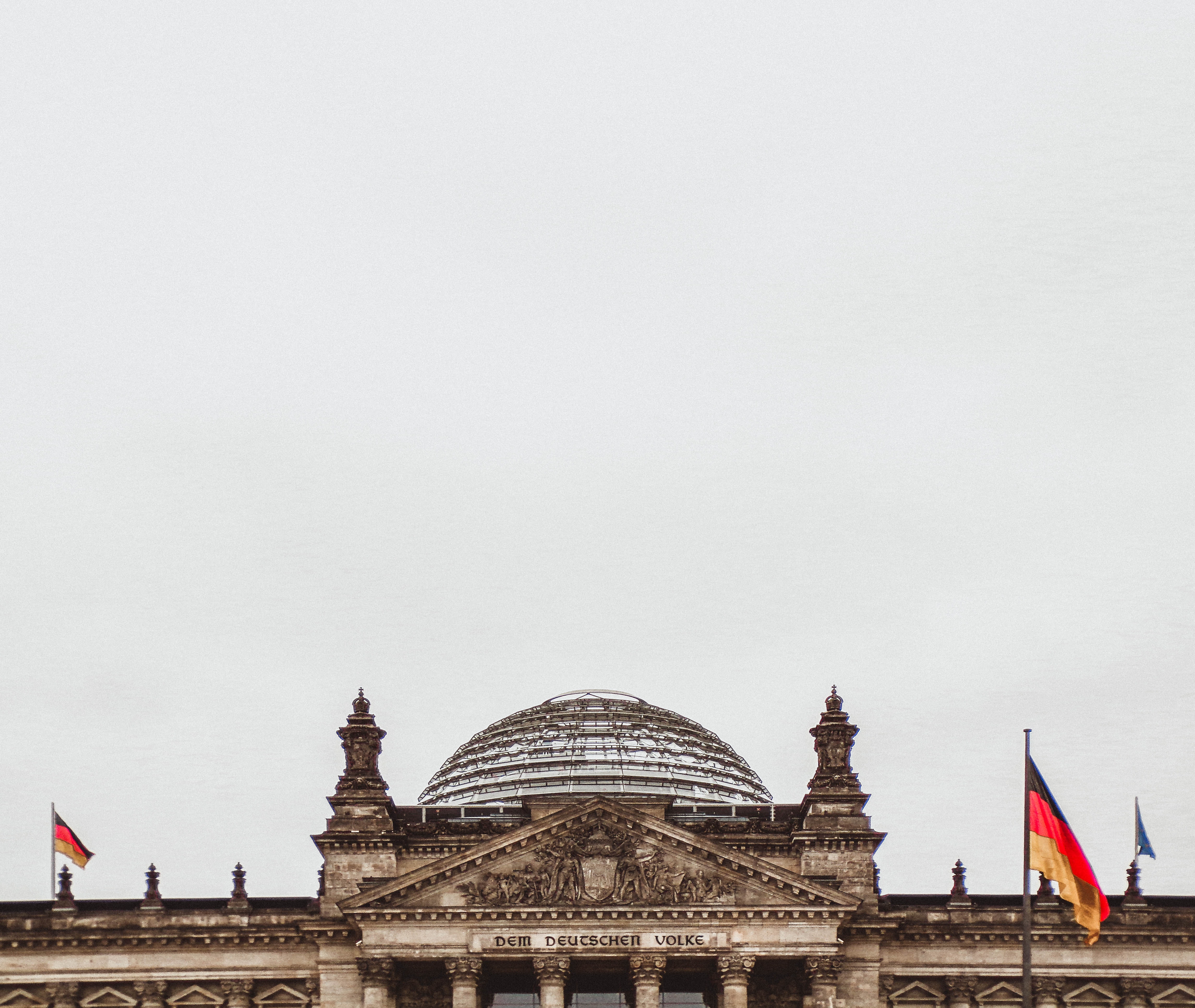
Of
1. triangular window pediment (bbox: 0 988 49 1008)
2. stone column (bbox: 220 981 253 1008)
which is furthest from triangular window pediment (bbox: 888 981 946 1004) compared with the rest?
triangular window pediment (bbox: 0 988 49 1008)

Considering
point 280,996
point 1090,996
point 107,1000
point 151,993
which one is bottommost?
point 1090,996

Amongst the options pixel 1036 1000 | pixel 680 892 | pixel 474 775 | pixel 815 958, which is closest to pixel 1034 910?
pixel 1036 1000

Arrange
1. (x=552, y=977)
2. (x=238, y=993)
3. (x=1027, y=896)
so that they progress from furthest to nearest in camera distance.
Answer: (x=238, y=993) → (x=552, y=977) → (x=1027, y=896)

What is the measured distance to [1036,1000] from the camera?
242 ft

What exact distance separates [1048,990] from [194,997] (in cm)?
3492

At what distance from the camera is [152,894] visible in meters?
74.9

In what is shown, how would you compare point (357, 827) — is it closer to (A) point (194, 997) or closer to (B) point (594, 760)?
(A) point (194, 997)

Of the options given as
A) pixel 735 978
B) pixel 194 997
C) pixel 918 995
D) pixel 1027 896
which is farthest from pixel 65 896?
pixel 1027 896

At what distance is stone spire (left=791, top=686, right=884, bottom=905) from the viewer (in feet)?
239

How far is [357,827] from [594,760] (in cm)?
1657

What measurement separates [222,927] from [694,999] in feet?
64.0

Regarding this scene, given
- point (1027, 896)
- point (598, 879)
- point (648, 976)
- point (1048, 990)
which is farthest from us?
point (1048, 990)

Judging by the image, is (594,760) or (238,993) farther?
(594,760)

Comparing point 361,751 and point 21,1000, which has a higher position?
point 361,751
